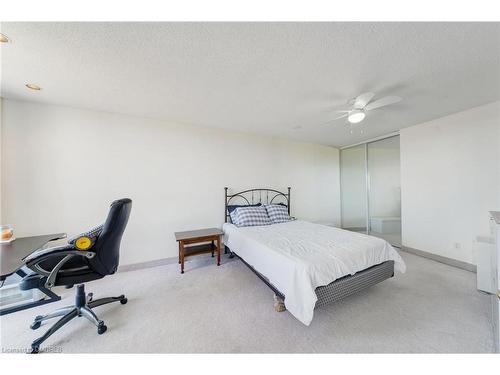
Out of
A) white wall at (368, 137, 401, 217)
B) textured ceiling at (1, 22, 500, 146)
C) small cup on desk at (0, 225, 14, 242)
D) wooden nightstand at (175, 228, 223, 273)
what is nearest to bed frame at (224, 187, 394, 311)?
wooden nightstand at (175, 228, 223, 273)

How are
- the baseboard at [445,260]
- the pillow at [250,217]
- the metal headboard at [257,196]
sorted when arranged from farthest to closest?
1. the metal headboard at [257,196]
2. the pillow at [250,217]
3. the baseboard at [445,260]

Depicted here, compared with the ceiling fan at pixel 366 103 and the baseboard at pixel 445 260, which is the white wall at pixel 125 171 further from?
the baseboard at pixel 445 260

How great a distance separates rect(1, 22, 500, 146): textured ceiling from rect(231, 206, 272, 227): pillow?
172 centimetres

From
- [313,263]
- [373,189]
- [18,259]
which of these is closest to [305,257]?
[313,263]

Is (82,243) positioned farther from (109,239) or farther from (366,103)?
(366,103)

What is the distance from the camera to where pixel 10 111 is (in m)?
2.22

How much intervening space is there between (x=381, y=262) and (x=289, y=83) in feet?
7.75

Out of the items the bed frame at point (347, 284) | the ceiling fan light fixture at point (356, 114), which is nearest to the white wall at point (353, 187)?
the bed frame at point (347, 284)

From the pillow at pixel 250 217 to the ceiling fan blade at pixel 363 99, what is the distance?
2.21 m

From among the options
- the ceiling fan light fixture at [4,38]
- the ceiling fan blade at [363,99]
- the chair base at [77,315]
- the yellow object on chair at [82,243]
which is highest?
the ceiling fan light fixture at [4,38]

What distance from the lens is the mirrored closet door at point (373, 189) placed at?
373 cm

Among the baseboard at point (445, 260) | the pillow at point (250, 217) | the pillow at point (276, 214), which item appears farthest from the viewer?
the pillow at point (276, 214)
